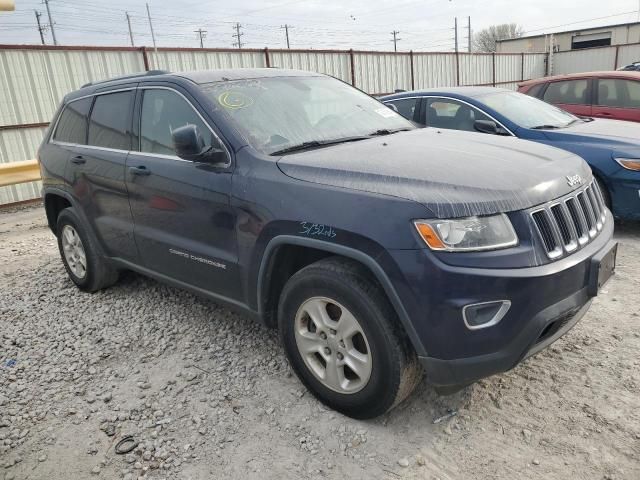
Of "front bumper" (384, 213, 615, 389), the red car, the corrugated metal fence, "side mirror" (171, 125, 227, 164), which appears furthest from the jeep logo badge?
the corrugated metal fence

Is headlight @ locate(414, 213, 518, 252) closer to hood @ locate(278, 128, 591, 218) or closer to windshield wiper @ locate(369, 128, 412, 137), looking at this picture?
hood @ locate(278, 128, 591, 218)

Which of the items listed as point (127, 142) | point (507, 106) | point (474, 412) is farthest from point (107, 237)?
point (507, 106)

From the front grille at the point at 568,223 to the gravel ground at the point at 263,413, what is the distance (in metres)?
0.86

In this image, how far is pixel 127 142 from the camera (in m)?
3.89

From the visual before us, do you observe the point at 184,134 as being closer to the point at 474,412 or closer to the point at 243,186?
the point at 243,186

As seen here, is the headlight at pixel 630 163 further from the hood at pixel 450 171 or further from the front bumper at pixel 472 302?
the front bumper at pixel 472 302

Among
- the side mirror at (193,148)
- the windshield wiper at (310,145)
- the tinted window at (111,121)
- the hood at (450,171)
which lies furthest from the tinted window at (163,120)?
the hood at (450,171)

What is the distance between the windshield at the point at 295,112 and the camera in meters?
3.14

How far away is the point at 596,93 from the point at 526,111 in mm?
2113

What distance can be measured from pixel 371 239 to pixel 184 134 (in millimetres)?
1273

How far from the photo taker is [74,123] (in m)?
4.61

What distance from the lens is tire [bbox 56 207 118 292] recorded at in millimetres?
4504

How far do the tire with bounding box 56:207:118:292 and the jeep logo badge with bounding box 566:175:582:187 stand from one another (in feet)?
11.5

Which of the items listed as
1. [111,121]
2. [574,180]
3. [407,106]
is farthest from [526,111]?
[111,121]
